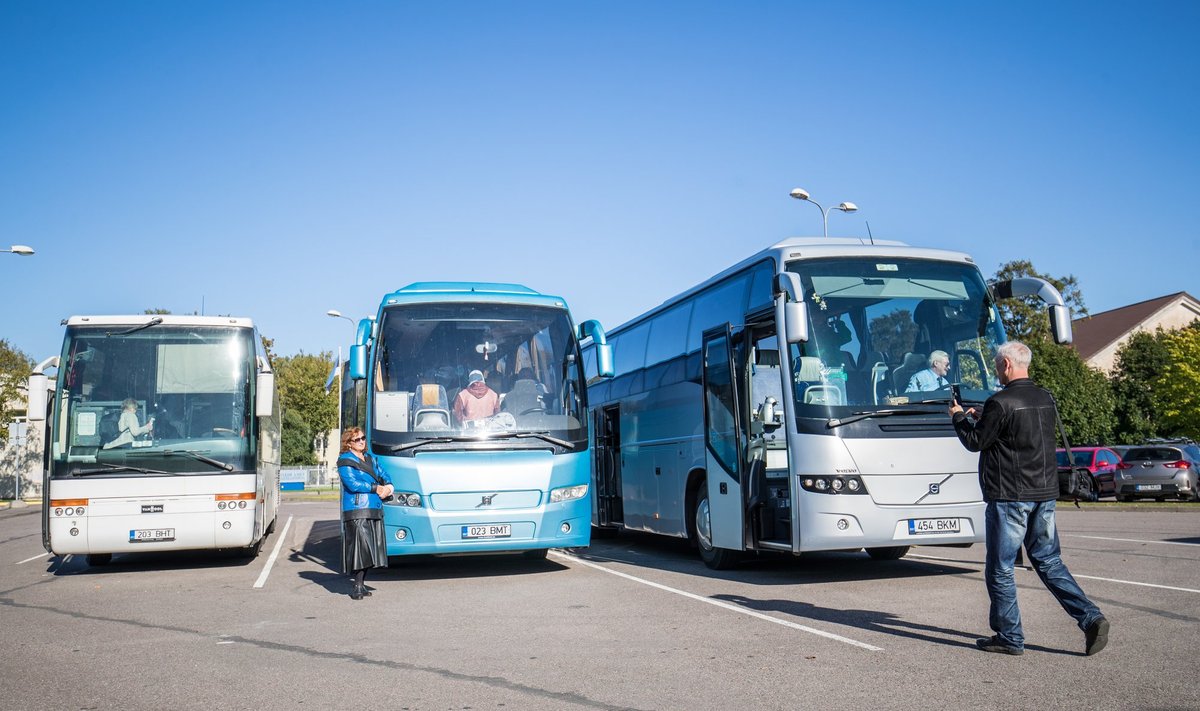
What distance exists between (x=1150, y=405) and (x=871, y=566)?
52845 mm

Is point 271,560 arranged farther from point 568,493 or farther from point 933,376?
point 933,376

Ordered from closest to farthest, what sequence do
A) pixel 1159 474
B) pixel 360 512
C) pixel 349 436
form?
pixel 360 512, pixel 349 436, pixel 1159 474

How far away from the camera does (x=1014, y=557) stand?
692 centimetres

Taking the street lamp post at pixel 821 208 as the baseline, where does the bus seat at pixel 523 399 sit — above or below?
below

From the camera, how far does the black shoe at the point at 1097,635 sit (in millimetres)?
6633

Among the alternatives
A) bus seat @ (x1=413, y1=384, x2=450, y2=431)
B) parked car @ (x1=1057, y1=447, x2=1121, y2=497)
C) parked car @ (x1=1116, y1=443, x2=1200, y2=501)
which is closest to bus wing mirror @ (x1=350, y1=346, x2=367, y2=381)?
bus seat @ (x1=413, y1=384, x2=450, y2=431)

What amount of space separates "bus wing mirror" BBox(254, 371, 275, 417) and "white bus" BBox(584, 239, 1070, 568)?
229 inches

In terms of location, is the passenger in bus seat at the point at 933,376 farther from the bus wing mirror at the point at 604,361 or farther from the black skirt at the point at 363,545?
the black skirt at the point at 363,545

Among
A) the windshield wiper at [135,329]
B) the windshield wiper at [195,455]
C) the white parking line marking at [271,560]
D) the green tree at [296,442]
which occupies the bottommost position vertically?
the white parking line marking at [271,560]

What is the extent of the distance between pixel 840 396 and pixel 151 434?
9.06 meters

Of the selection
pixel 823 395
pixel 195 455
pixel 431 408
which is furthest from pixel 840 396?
pixel 195 455

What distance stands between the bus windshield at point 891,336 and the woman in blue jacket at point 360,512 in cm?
470

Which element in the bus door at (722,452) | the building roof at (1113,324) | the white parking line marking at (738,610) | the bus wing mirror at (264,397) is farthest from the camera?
the building roof at (1113,324)

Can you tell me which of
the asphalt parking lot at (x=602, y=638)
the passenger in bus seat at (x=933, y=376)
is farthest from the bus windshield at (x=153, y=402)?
the passenger in bus seat at (x=933, y=376)
